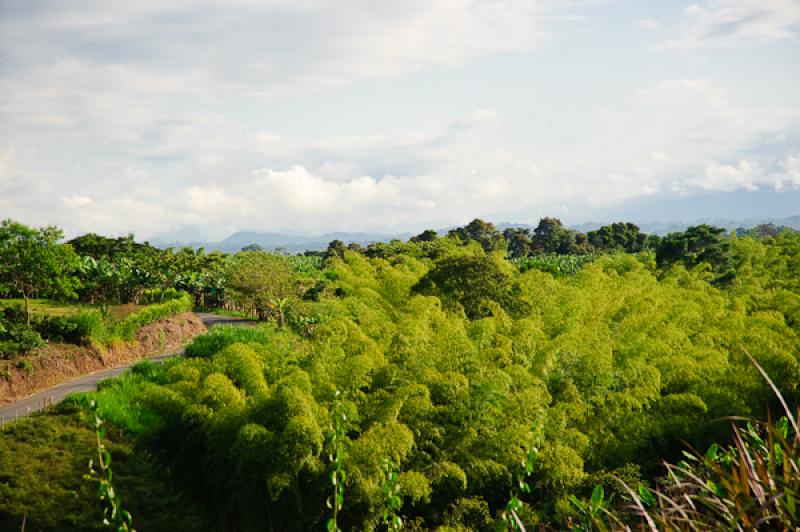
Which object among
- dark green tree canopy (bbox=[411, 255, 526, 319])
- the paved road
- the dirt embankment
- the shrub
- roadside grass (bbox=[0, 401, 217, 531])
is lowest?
roadside grass (bbox=[0, 401, 217, 531])

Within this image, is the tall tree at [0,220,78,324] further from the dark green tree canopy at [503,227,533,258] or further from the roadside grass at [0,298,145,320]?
the dark green tree canopy at [503,227,533,258]

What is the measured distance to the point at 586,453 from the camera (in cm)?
977

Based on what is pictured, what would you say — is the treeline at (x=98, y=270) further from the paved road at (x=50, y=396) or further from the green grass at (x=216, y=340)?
the green grass at (x=216, y=340)

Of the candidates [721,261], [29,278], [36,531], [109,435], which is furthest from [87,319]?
[721,261]

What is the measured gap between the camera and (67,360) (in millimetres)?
19984

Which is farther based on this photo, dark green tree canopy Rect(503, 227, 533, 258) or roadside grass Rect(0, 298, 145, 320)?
dark green tree canopy Rect(503, 227, 533, 258)

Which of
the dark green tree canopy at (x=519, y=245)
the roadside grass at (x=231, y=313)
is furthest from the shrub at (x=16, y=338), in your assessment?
the dark green tree canopy at (x=519, y=245)

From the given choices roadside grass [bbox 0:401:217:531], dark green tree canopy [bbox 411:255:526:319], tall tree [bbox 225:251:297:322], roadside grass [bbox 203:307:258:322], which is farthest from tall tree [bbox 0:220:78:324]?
roadside grass [bbox 203:307:258:322]

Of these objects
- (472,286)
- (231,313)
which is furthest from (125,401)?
(231,313)

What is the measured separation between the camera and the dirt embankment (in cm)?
1783

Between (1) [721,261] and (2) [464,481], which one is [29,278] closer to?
(2) [464,481]

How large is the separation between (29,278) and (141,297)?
13.8 metres

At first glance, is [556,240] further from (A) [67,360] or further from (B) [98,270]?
(A) [67,360]

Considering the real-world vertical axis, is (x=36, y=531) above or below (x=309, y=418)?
below
